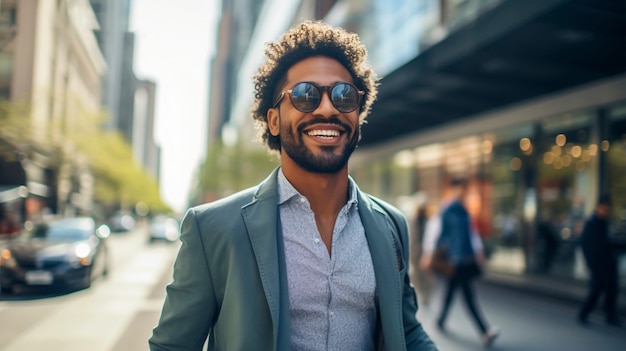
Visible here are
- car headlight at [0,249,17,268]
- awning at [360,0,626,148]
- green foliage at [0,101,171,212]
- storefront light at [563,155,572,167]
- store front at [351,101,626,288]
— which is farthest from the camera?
storefront light at [563,155,572,167]

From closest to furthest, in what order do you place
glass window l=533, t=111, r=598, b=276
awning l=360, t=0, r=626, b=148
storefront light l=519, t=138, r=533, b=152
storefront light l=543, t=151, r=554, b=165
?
awning l=360, t=0, r=626, b=148 < glass window l=533, t=111, r=598, b=276 < storefront light l=543, t=151, r=554, b=165 < storefront light l=519, t=138, r=533, b=152

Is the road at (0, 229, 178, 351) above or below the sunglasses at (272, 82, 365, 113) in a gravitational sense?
below

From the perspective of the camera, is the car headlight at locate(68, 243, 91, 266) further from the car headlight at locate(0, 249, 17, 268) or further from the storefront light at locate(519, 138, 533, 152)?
the storefront light at locate(519, 138, 533, 152)

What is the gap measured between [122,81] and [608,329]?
388ft

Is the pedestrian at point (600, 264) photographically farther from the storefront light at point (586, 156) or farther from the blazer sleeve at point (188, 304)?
the blazer sleeve at point (188, 304)

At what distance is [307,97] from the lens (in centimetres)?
212

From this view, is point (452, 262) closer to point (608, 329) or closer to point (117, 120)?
point (608, 329)

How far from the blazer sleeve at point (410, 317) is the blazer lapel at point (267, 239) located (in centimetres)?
51

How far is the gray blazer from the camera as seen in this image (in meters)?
1.89

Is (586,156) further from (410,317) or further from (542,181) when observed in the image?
(410,317)

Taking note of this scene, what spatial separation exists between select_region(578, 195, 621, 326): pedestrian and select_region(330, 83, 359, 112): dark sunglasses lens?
7.75m

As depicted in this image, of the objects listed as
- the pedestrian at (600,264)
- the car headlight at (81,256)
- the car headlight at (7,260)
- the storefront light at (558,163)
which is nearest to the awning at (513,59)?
the storefront light at (558,163)

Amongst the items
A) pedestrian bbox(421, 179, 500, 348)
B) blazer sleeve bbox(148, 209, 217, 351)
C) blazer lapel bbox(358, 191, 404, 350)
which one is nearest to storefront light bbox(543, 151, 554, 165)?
pedestrian bbox(421, 179, 500, 348)

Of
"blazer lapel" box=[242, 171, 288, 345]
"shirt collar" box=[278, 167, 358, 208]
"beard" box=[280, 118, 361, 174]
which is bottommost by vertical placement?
"blazer lapel" box=[242, 171, 288, 345]
